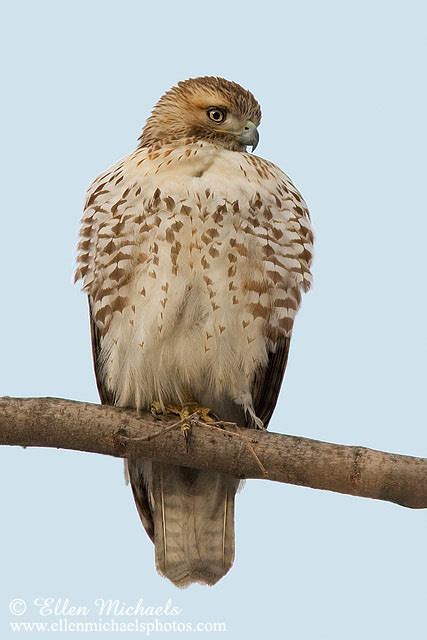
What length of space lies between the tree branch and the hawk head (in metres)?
1.91

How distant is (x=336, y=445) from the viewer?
16.6ft

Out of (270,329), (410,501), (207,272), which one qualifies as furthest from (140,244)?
(410,501)

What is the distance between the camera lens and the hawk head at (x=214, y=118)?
646 centimetres

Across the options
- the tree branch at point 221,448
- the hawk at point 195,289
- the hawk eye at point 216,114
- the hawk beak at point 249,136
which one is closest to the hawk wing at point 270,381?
the hawk at point 195,289

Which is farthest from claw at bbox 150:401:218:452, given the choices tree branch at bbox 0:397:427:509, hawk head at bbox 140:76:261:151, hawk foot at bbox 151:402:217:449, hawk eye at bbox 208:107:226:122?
hawk eye at bbox 208:107:226:122

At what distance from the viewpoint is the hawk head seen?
6461mm

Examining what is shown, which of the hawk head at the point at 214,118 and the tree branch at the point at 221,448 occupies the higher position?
the hawk head at the point at 214,118

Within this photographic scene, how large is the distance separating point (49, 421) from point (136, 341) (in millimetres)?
905

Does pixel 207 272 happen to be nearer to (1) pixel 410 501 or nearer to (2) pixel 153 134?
(2) pixel 153 134

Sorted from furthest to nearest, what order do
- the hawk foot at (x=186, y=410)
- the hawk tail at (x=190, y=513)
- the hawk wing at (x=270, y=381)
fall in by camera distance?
the hawk tail at (x=190, y=513) → the hawk wing at (x=270, y=381) → the hawk foot at (x=186, y=410)

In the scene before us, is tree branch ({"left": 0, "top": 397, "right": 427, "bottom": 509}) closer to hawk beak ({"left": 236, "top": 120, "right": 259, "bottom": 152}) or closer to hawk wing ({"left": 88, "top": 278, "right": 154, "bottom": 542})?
hawk wing ({"left": 88, "top": 278, "right": 154, "bottom": 542})

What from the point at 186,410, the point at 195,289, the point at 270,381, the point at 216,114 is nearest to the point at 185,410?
the point at 186,410

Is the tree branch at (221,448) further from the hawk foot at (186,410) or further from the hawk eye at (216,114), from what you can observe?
the hawk eye at (216,114)

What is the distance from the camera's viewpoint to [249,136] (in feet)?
21.2
